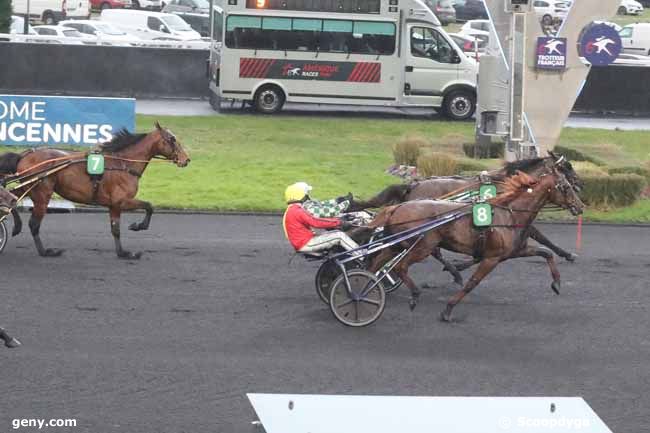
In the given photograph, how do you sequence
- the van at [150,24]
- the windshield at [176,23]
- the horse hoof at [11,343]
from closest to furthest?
1. the horse hoof at [11,343]
2. the van at [150,24]
3. the windshield at [176,23]

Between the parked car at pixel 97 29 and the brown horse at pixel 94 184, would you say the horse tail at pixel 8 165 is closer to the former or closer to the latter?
the brown horse at pixel 94 184

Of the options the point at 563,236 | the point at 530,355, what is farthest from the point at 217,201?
the point at 530,355

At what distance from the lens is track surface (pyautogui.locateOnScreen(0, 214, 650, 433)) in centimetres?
956

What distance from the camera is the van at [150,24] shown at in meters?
42.8

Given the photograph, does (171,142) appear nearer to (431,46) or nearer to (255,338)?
(255,338)

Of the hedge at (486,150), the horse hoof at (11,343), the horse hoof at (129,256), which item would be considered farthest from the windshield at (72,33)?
the horse hoof at (11,343)

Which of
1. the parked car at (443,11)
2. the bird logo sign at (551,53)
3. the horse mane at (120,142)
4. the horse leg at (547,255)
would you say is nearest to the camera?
the horse leg at (547,255)

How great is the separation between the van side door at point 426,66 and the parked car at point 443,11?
86.7 ft

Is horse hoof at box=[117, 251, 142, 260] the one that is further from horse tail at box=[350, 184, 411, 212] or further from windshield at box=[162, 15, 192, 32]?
windshield at box=[162, 15, 192, 32]

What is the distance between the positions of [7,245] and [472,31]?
35.0 metres

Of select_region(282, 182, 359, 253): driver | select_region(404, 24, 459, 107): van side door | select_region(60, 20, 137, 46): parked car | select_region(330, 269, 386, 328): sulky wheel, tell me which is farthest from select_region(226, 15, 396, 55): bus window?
select_region(330, 269, 386, 328): sulky wheel

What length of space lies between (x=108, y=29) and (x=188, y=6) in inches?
436

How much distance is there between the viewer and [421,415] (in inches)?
199

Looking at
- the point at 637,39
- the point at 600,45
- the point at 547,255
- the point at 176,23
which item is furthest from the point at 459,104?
the point at 637,39
